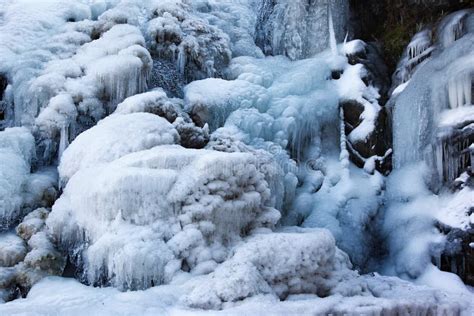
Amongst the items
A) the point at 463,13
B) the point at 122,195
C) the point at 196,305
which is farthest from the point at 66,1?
the point at 196,305

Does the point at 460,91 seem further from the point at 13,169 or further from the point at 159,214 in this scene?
the point at 13,169

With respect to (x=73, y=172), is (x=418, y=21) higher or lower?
higher

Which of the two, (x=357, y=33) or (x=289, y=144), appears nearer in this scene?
(x=289, y=144)

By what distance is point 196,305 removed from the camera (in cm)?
435

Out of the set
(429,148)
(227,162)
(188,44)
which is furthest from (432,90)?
(188,44)

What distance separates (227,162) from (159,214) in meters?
0.94

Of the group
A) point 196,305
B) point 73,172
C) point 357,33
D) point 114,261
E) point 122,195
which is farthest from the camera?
point 357,33

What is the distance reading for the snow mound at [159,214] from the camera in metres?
5.10

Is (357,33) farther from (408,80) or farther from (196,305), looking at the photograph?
(196,305)

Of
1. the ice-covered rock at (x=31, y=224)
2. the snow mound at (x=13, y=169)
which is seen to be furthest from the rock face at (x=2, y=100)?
the ice-covered rock at (x=31, y=224)

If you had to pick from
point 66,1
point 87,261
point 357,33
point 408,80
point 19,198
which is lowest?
point 87,261

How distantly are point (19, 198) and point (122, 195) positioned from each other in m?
2.05

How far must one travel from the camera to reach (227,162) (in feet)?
18.5

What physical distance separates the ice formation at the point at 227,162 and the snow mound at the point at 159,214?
0.02 m
